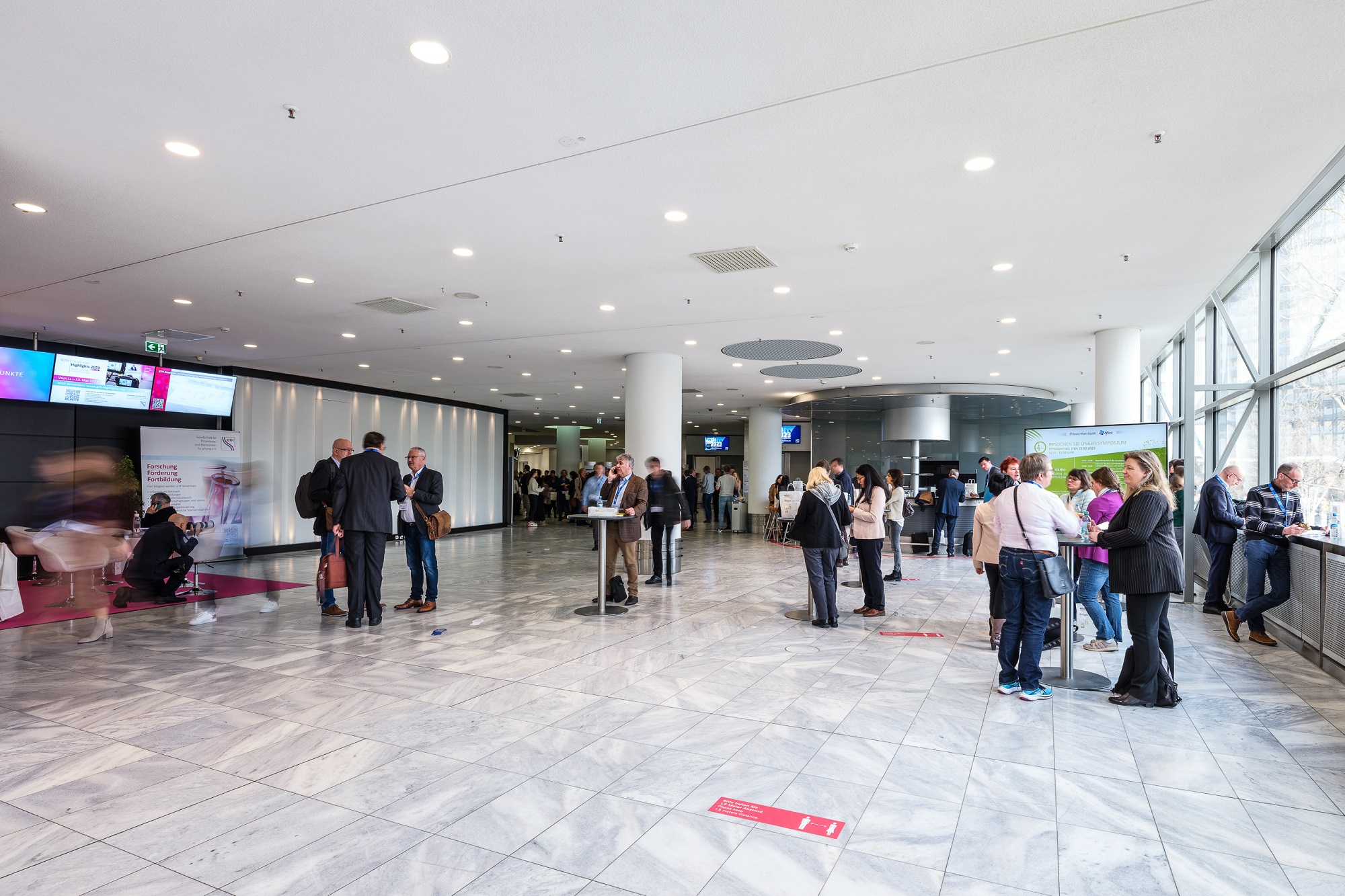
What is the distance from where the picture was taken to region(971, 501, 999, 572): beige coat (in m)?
5.43

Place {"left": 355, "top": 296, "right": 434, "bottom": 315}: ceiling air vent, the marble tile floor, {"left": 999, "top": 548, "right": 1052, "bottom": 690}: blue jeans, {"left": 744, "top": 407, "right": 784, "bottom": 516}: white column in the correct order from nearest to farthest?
1. the marble tile floor
2. {"left": 999, "top": 548, "right": 1052, "bottom": 690}: blue jeans
3. {"left": 355, "top": 296, "right": 434, "bottom": 315}: ceiling air vent
4. {"left": 744, "top": 407, "right": 784, "bottom": 516}: white column

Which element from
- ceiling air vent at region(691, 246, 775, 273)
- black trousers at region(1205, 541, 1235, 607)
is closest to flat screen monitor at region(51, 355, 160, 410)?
ceiling air vent at region(691, 246, 775, 273)

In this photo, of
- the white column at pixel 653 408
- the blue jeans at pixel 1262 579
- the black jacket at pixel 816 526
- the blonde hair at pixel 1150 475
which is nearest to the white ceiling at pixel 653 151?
the blonde hair at pixel 1150 475

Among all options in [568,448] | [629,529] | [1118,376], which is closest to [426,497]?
[629,529]

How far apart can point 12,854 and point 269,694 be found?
1994 millimetres

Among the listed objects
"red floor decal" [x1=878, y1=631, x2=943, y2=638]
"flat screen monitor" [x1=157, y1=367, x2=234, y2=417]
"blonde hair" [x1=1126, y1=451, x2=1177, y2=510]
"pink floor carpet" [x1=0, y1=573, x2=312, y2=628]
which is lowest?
"pink floor carpet" [x1=0, y1=573, x2=312, y2=628]

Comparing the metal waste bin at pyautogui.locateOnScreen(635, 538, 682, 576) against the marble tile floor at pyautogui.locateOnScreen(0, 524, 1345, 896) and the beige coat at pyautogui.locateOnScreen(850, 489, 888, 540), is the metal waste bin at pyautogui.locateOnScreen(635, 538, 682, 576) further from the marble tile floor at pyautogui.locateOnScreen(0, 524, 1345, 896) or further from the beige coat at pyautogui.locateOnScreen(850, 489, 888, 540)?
the marble tile floor at pyautogui.locateOnScreen(0, 524, 1345, 896)

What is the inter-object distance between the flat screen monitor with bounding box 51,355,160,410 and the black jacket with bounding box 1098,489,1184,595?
12.5 m

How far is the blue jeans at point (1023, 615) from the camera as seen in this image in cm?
459

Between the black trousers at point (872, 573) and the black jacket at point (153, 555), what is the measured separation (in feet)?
22.0

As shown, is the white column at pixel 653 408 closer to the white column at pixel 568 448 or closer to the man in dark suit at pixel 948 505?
the man in dark suit at pixel 948 505

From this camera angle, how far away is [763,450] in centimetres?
2048

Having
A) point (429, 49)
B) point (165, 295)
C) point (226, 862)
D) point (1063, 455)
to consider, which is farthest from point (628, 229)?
point (1063, 455)

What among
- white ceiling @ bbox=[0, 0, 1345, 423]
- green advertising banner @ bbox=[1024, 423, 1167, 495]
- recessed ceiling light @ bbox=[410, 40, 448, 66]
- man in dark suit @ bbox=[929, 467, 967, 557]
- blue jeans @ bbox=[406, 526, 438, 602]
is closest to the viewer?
white ceiling @ bbox=[0, 0, 1345, 423]
